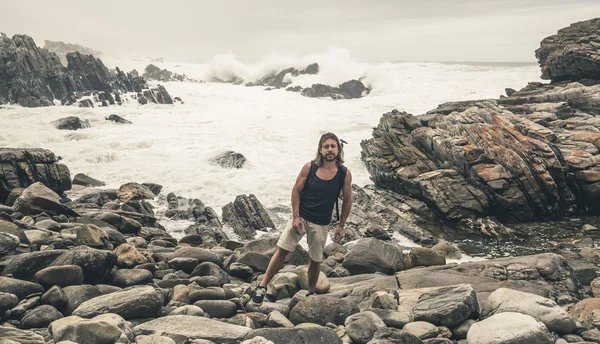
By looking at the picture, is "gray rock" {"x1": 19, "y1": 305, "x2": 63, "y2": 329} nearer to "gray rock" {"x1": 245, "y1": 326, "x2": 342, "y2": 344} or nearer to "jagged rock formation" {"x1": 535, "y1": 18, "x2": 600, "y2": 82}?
"gray rock" {"x1": 245, "y1": 326, "x2": 342, "y2": 344}

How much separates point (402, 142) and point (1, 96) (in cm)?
4479

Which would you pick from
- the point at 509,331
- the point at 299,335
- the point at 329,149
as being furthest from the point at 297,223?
the point at 509,331

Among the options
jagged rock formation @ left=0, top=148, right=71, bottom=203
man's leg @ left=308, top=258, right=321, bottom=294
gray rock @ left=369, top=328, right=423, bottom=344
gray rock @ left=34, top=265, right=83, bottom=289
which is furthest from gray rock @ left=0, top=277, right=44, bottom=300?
jagged rock formation @ left=0, top=148, right=71, bottom=203

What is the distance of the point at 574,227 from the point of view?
14.8 meters

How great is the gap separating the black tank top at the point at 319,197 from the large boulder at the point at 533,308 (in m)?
2.35

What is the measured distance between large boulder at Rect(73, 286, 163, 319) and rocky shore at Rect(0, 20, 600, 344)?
0.01 m

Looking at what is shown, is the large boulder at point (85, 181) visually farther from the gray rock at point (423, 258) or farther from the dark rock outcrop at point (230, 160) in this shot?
the gray rock at point (423, 258)

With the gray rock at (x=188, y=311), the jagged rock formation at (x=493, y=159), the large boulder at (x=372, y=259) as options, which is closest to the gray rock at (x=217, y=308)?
the gray rock at (x=188, y=311)

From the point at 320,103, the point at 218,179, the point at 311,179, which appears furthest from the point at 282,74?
the point at 311,179

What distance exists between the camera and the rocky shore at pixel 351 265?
4.61 meters

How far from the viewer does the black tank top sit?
5676mm

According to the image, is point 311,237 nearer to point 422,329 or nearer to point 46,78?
point 422,329

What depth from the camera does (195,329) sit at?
14.2ft

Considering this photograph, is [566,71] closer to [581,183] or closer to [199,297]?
[581,183]
